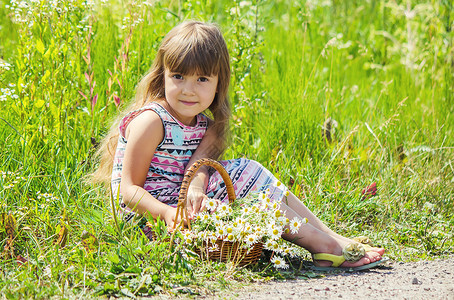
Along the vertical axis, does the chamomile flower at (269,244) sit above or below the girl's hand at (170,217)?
below

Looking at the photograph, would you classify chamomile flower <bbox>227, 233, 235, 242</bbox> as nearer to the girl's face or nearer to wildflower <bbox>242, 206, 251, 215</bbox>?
wildflower <bbox>242, 206, 251, 215</bbox>

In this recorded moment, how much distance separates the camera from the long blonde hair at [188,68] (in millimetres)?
2775

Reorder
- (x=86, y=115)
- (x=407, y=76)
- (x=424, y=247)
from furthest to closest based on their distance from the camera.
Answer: (x=407, y=76)
(x=86, y=115)
(x=424, y=247)

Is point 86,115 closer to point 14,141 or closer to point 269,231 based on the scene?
point 14,141

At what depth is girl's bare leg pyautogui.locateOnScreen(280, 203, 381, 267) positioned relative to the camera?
2711 millimetres

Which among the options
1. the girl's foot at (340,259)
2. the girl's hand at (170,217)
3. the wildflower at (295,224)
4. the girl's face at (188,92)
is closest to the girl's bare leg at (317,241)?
the girl's foot at (340,259)

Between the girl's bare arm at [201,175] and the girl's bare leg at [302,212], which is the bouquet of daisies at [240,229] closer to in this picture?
the girl's bare arm at [201,175]

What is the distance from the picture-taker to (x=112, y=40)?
4.07 meters

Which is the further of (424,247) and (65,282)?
(424,247)

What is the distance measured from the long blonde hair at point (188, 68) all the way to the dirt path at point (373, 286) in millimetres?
894

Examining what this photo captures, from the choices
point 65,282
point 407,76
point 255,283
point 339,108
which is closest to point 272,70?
point 339,108

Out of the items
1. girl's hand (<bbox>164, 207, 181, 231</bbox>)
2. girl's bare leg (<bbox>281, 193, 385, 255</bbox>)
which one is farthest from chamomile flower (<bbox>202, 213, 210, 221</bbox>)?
girl's bare leg (<bbox>281, 193, 385, 255</bbox>)

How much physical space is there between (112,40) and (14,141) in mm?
1298

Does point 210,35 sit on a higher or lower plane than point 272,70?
higher
